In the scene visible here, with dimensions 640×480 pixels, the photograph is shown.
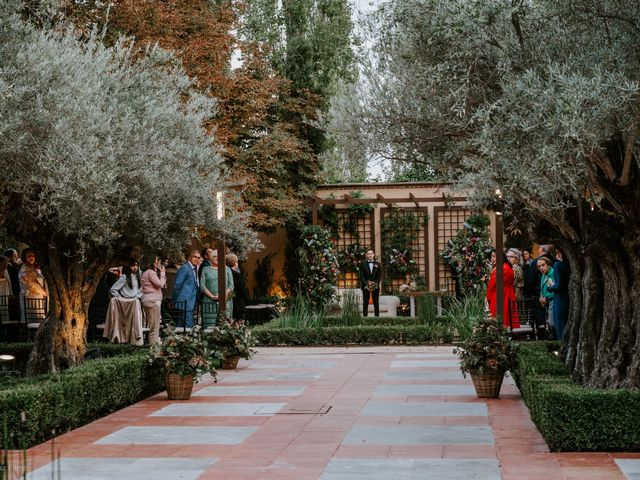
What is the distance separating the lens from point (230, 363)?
1402 centimetres

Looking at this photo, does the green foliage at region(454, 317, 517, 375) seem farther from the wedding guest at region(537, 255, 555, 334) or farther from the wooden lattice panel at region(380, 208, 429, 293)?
the wooden lattice panel at region(380, 208, 429, 293)

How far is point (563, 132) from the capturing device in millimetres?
7164

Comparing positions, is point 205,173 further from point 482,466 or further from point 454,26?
point 482,466

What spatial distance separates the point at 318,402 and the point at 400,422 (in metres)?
1.68

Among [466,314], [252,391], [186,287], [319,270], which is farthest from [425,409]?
[319,270]

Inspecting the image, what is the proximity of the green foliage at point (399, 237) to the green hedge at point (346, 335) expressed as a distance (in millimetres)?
9781

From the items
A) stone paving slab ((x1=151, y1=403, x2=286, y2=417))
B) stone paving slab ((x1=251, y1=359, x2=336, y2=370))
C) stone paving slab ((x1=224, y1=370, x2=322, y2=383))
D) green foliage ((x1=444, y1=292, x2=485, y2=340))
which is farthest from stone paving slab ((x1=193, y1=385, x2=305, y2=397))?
green foliage ((x1=444, y1=292, x2=485, y2=340))

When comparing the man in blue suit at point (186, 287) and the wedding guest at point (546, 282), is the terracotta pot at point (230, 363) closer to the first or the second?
the man in blue suit at point (186, 287)

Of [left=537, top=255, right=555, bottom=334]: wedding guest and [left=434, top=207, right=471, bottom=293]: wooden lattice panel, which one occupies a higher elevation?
[left=434, top=207, right=471, bottom=293]: wooden lattice panel

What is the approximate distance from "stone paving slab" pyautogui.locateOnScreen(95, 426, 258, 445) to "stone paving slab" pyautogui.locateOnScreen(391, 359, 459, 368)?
5.75 metres

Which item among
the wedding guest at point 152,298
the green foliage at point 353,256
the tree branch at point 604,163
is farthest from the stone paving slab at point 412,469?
the green foliage at point 353,256

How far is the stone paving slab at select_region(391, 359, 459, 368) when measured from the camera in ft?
47.1

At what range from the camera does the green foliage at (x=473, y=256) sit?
885 inches

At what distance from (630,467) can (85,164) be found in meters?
5.28
